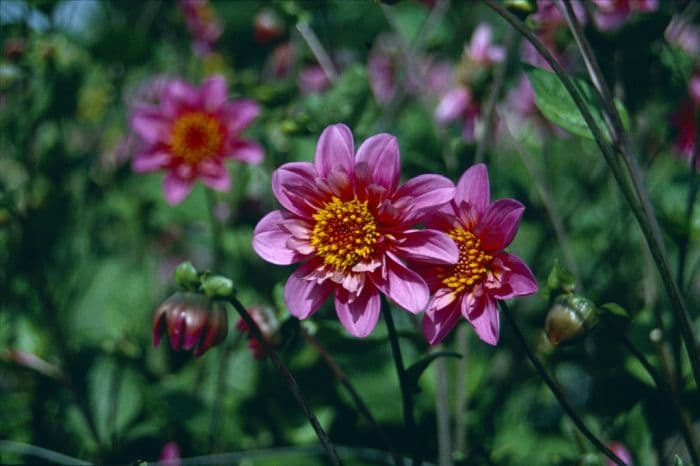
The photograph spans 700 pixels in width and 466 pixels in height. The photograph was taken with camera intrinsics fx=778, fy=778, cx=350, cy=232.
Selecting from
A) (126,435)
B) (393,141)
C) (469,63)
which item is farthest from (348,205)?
(469,63)

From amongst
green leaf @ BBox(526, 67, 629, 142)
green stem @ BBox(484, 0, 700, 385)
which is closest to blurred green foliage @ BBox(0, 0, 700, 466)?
green leaf @ BBox(526, 67, 629, 142)

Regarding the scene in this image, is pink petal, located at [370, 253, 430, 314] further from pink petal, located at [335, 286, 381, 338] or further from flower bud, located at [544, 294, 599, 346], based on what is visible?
flower bud, located at [544, 294, 599, 346]

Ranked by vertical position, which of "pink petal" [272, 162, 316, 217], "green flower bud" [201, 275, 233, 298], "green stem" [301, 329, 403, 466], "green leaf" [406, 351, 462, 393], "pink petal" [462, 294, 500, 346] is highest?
"pink petal" [272, 162, 316, 217]

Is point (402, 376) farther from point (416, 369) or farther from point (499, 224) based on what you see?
point (499, 224)

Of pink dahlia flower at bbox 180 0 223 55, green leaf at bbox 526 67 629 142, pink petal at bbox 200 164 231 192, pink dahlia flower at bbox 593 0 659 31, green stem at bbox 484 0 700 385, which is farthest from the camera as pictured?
pink dahlia flower at bbox 180 0 223 55

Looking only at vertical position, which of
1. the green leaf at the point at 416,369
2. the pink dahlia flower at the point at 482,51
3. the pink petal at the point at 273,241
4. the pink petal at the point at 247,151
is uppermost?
the pink dahlia flower at the point at 482,51

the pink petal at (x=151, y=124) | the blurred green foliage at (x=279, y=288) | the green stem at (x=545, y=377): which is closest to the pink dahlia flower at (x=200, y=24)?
the blurred green foliage at (x=279, y=288)

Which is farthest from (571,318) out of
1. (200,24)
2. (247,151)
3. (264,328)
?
(200,24)

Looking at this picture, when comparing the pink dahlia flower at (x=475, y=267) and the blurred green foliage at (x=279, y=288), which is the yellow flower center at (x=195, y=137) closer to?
the blurred green foliage at (x=279, y=288)
